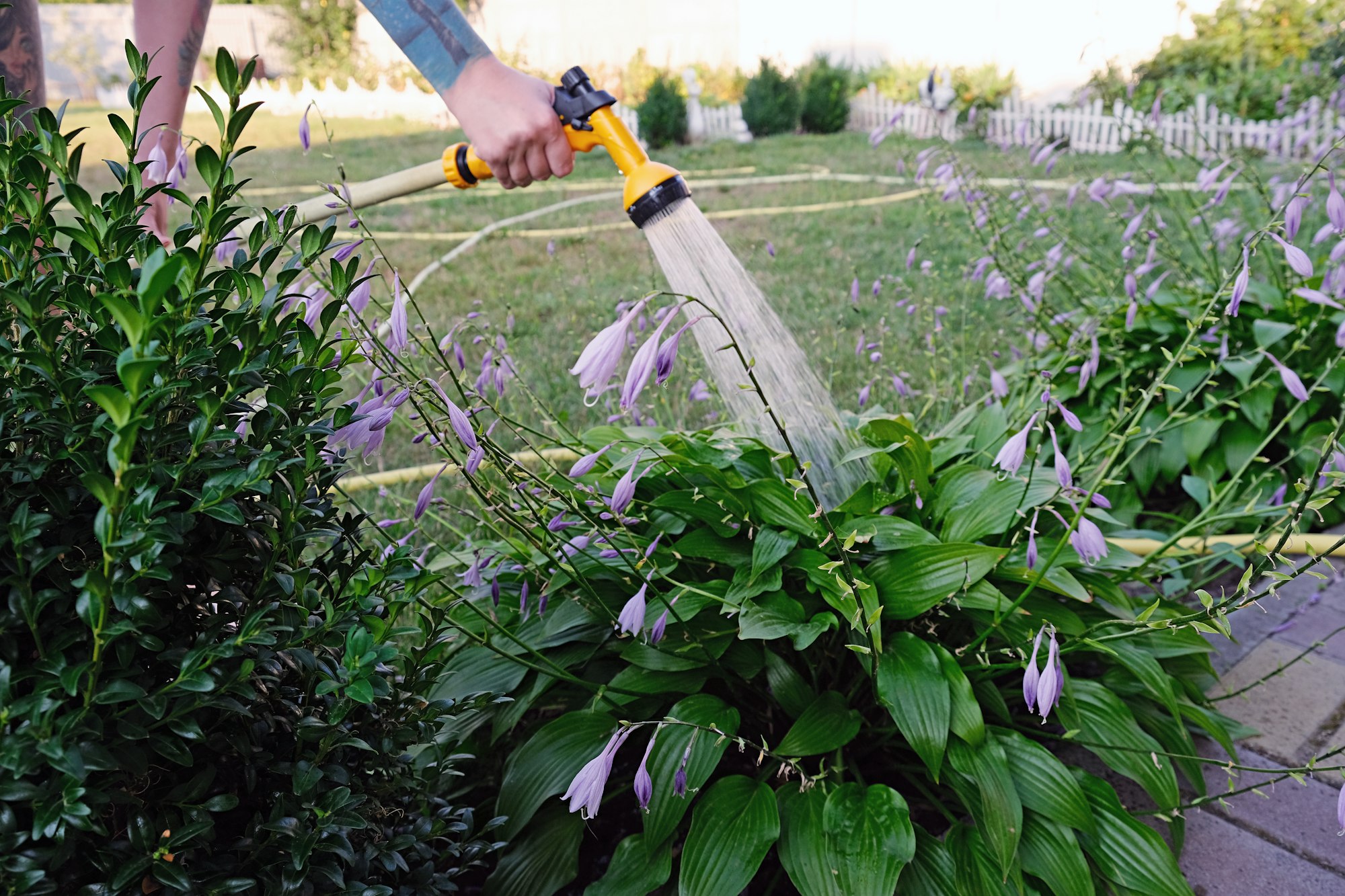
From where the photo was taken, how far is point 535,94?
183cm

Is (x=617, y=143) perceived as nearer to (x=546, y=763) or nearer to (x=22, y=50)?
(x=546, y=763)

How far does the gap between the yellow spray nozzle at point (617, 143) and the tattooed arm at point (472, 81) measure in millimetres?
46

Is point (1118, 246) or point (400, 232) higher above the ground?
point (400, 232)

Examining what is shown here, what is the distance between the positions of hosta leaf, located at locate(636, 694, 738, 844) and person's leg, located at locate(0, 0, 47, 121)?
71.7 inches

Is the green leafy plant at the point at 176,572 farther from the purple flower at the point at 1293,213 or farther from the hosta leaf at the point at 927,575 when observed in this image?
the purple flower at the point at 1293,213

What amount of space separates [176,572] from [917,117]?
41.0 feet

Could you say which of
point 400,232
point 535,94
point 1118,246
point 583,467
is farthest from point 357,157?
point 583,467

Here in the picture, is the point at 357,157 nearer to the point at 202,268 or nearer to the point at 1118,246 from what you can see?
the point at 1118,246

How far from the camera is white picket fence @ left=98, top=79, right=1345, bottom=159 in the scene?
29.8 ft

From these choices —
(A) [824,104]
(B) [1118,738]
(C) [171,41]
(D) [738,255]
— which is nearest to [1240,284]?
(B) [1118,738]

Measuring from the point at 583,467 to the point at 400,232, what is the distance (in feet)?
20.2

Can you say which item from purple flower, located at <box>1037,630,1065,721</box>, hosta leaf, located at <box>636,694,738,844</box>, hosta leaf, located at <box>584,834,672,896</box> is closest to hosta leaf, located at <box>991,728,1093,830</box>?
purple flower, located at <box>1037,630,1065,721</box>

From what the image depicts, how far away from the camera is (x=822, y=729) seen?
1603 mm

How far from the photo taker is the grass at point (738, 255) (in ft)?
11.8
